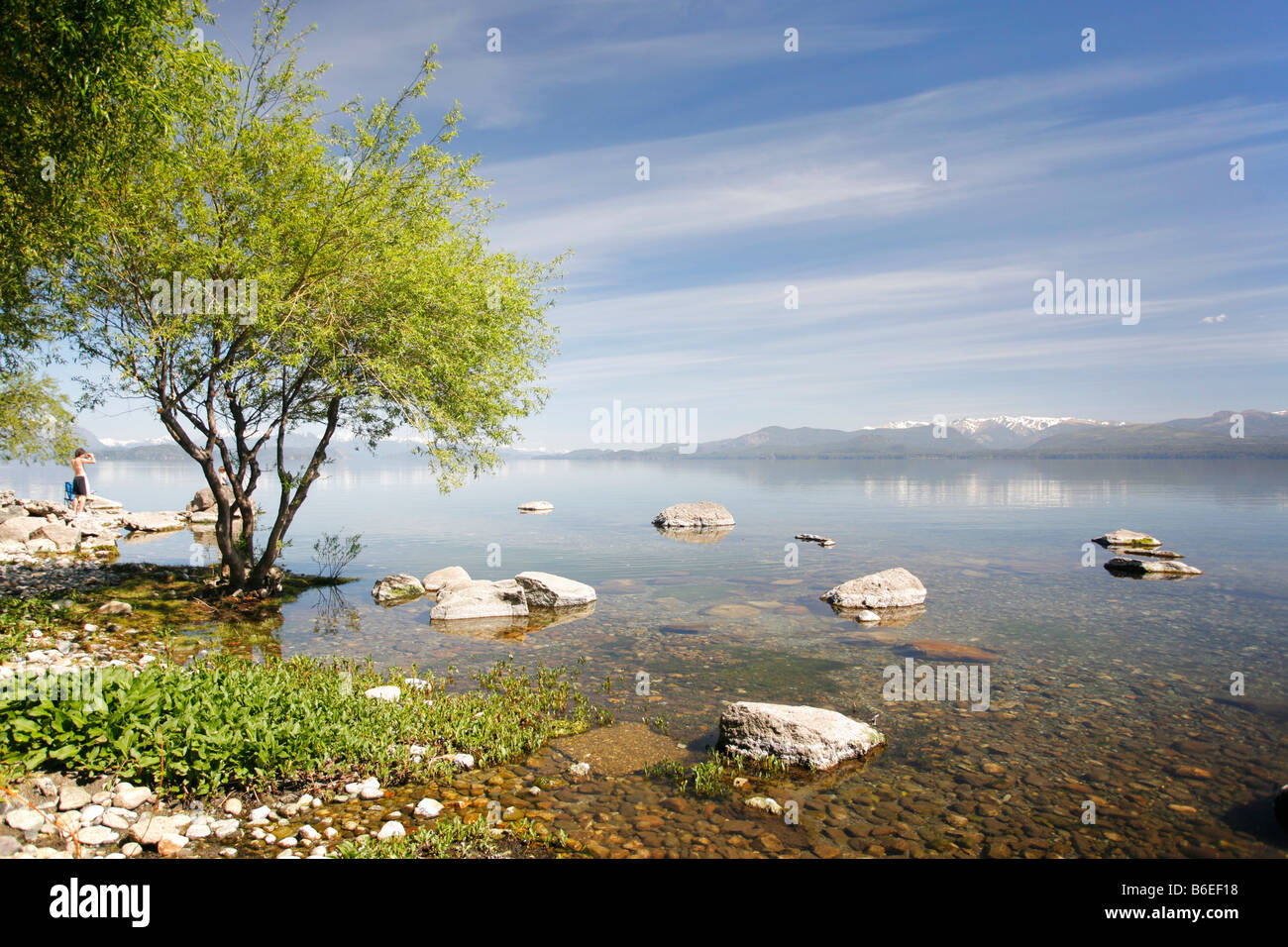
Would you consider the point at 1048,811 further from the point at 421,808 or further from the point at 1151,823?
the point at 421,808

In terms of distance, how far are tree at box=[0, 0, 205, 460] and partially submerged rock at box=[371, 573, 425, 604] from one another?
1485 cm

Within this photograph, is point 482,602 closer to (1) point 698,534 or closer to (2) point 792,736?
(2) point 792,736

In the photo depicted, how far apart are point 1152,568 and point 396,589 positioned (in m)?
36.9

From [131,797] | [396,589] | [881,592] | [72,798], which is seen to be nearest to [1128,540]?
[881,592]

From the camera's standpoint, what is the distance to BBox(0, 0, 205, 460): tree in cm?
1345

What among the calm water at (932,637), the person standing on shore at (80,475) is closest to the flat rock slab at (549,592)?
the calm water at (932,637)

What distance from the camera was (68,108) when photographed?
1521 centimetres

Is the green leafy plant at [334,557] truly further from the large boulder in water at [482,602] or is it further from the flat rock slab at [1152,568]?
the flat rock slab at [1152,568]

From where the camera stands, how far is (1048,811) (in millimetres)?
11469

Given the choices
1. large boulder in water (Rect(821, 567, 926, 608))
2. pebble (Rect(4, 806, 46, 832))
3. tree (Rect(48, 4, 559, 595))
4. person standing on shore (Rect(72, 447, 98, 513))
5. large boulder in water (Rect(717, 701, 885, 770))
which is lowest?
large boulder in water (Rect(821, 567, 926, 608))

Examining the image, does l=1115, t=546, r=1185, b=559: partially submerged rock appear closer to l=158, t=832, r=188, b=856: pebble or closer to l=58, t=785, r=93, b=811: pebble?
l=158, t=832, r=188, b=856: pebble

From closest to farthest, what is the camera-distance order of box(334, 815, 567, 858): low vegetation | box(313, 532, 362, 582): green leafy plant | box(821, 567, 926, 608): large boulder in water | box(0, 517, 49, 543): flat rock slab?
1. box(334, 815, 567, 858): low vegetation
2. box(821, 567, 926, 608): large boulder in water
3. box(313, 532, 362, 582): green leafy plant
4. box(0, 517, 49, 543): flat rock slab

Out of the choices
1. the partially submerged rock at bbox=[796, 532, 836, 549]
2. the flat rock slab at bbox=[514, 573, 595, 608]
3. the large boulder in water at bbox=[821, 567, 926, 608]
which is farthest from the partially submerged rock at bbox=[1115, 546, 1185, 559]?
the flat rock slab at bbox=[514, 573, 595, 608]

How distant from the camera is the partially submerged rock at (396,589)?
2839 cm
